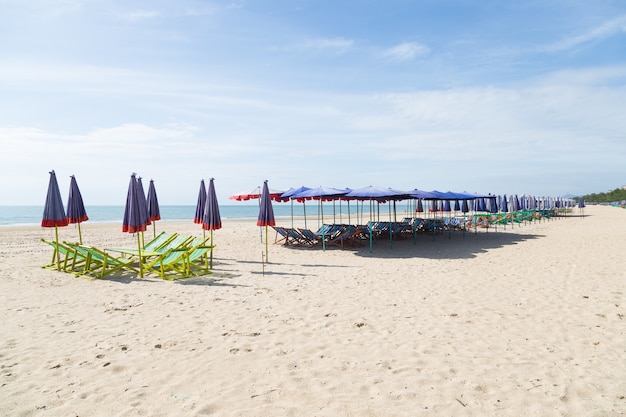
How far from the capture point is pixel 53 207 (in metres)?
8.65

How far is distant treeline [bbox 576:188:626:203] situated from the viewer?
8594 centimetres

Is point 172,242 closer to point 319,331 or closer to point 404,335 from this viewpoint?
point 319,331

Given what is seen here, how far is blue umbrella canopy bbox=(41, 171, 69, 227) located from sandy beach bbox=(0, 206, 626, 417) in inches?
50.9

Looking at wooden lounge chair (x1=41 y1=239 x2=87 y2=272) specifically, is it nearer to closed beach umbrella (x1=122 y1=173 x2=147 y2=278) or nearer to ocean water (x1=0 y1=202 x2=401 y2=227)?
closed beach umbrella (x1=122 y1=173 x2=147 y2=278)

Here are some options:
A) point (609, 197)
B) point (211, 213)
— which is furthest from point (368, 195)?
point (609, 197)

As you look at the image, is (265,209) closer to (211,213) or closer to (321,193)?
(211,213)

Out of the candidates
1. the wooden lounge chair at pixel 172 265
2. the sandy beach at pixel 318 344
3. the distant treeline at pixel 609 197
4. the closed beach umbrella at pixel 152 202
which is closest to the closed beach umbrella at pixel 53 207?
the sandy beach at pixel 318 344

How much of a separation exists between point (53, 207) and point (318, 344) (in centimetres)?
771

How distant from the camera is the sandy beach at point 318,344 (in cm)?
302

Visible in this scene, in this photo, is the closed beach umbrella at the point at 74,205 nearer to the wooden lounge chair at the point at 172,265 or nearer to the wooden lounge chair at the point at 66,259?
the wooden lounge chair at the point at 66,259

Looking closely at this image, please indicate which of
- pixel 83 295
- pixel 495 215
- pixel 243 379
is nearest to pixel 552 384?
pixel 243 379

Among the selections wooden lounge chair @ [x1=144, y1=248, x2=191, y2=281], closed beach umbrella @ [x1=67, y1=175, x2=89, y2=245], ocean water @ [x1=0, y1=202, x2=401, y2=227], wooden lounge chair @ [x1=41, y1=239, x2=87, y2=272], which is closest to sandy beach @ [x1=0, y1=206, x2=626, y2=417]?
wooden lounge chair @ [x1=144, y1=248, x2=191, y2=281]

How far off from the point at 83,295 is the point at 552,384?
6963mm

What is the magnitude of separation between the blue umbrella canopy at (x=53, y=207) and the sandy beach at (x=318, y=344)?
1.29 metres
